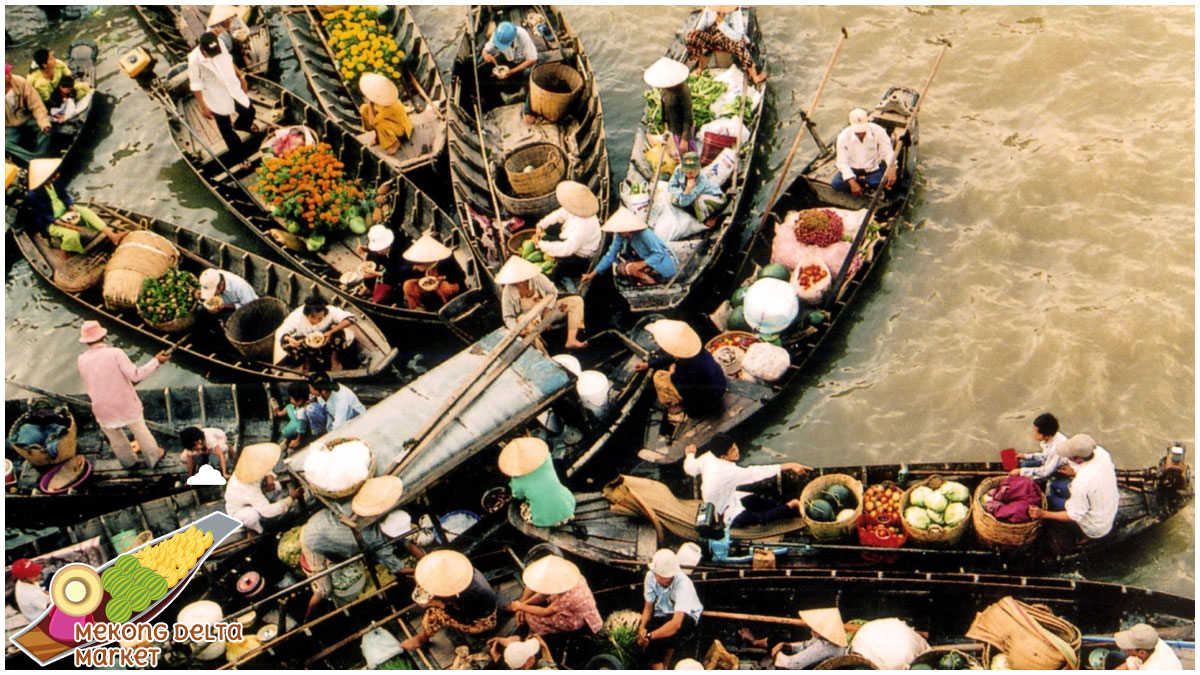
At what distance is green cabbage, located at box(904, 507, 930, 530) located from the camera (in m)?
8.39

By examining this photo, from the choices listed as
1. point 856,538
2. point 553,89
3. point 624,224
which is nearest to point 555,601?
point 856,538

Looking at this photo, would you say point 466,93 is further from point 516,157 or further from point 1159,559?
point 1159,559

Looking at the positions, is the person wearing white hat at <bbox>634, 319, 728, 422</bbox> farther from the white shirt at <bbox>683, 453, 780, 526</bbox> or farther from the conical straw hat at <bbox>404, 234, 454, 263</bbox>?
the conical straw hat at <bbox>404, 234, 454, 263</bbox>

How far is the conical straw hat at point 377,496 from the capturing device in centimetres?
746

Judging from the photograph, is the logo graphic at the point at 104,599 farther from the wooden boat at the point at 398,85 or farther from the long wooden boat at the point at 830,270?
the wooden boat at the point at 398,85

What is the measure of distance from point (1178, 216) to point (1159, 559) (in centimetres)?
571

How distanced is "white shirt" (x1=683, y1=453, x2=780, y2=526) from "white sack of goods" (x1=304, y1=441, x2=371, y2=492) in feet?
10.2

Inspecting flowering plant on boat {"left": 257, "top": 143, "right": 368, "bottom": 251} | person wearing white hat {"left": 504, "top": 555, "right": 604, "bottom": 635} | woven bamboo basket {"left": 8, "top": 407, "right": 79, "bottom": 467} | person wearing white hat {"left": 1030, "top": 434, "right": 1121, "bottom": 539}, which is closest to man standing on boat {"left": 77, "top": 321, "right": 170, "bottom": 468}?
woven bamboo basket {"left": 8, "top": 407, "right": 79, "bottom": 467}

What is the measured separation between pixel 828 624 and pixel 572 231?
5433 millimetres

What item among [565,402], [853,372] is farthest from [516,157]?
[853,372]

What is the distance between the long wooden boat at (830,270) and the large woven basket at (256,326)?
4.76m

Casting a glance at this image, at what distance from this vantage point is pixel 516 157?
12.1 m

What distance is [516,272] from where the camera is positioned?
994 centimetres

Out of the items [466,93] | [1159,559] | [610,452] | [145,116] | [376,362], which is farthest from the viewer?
[145,116]
